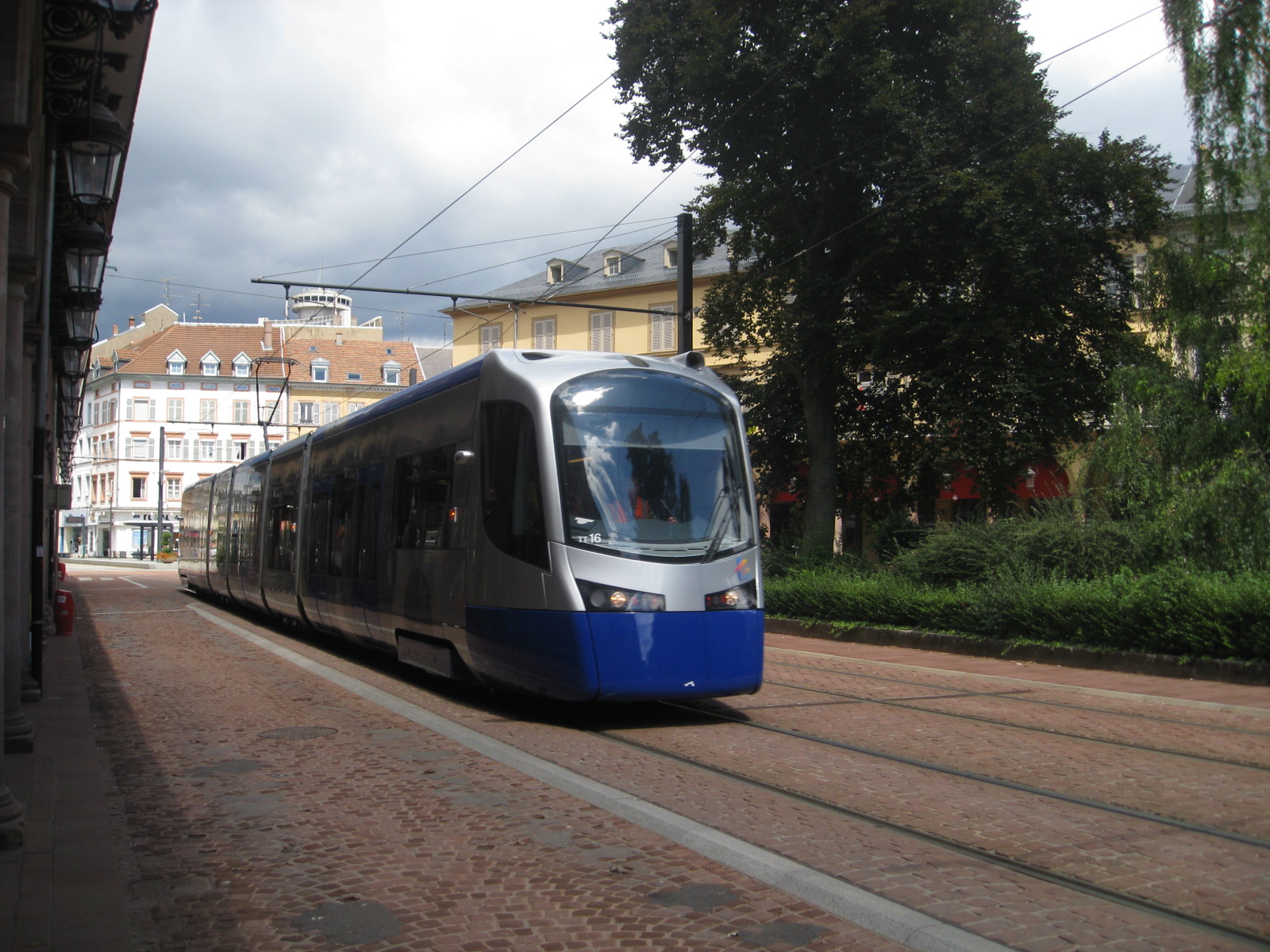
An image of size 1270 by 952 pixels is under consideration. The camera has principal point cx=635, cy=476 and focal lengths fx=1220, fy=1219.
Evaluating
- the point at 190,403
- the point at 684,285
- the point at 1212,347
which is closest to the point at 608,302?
the point at 684,285

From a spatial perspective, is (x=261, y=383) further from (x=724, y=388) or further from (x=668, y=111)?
(x=724, y=388)

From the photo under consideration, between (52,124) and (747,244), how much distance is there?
22477mm

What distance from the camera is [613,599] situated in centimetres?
930

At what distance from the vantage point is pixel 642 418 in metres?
10.0

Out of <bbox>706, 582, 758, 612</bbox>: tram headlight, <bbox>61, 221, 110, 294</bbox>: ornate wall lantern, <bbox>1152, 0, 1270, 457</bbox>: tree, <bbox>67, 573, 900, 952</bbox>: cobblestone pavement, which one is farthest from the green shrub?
<bbox>61, 221, 110, 294</bbox>: ornate wall lantern

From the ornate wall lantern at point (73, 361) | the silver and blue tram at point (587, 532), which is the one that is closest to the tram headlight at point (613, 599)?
the silver and blue tram at point (587, 532)

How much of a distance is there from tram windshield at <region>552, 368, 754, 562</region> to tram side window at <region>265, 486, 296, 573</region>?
32.5 ft

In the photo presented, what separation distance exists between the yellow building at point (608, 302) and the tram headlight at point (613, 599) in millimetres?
39688

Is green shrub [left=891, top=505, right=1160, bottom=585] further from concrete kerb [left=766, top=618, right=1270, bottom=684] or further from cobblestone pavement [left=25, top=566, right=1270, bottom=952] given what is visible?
cobblestone pavement [left=25, top=566, right=1270, bottom=952]

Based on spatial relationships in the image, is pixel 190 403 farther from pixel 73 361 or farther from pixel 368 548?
pixel 368 548

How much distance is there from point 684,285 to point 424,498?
33.4 feet

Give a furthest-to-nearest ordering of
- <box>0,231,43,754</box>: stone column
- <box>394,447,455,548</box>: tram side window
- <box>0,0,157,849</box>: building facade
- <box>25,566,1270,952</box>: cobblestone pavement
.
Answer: <box>394,447,455,548</box>: tram side window < <box>0,231,43,754</box>: stone column < <box>0,0,157,849</box>: building facade < <box>25,566,1270,952</box>: cobblestone pavement

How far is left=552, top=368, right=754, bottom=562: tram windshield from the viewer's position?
9.52 meters

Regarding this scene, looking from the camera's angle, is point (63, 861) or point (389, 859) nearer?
point (63, 861)
